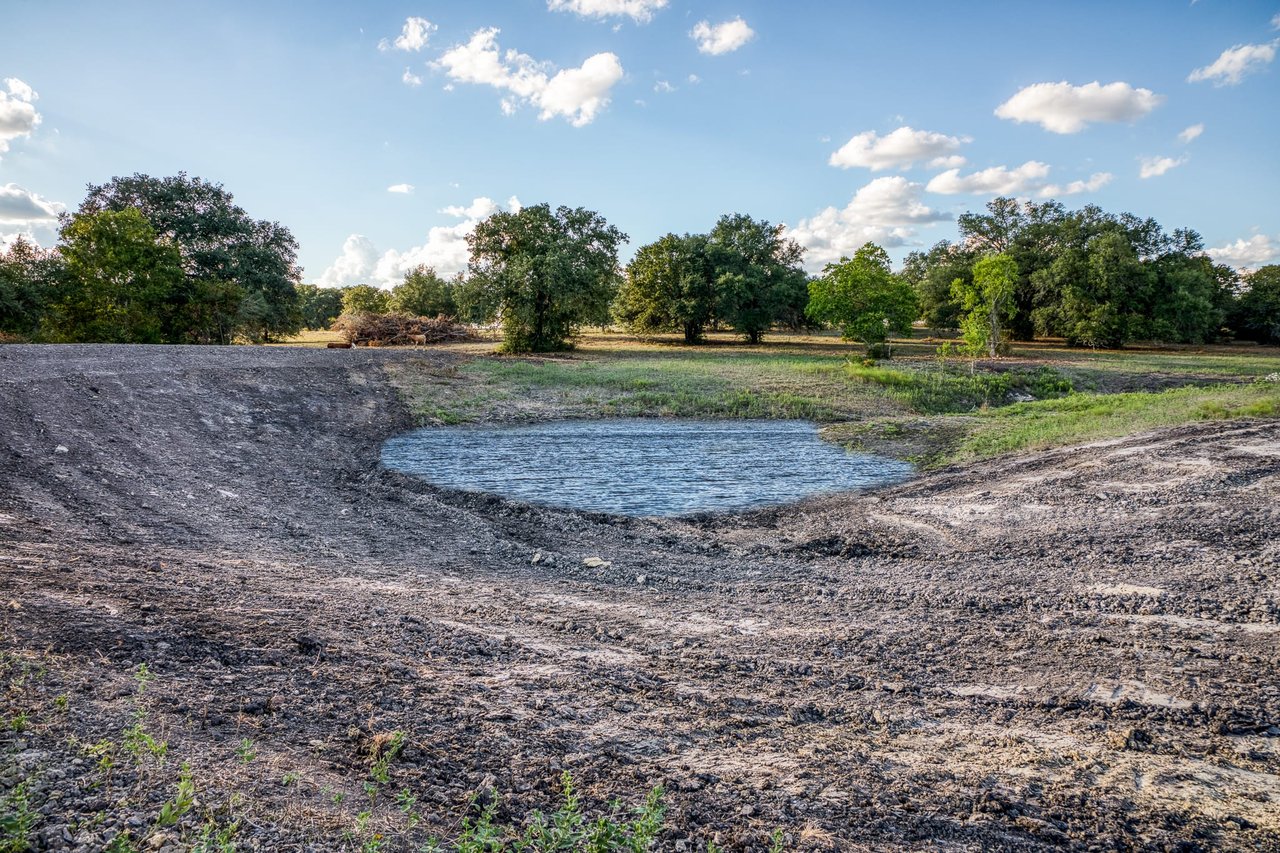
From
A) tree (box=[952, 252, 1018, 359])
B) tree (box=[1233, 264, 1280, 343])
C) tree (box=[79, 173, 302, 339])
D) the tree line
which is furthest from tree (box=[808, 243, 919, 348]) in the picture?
tree (box=[1233, 264, 1280, 343])

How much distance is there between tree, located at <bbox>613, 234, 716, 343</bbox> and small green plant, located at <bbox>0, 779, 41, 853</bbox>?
56.5 meters

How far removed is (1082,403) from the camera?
24.9 metres

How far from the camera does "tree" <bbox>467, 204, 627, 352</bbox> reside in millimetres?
46344

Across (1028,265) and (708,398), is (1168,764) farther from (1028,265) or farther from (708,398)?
(1028,265)

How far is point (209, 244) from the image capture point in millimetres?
47031

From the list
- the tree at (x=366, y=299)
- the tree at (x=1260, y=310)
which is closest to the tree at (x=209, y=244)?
the tree at (x=366, y=299)

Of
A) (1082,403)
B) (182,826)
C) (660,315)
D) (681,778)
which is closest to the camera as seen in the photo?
(182,826)

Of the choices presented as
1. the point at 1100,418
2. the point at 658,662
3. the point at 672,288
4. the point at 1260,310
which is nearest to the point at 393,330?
the point at 672,288

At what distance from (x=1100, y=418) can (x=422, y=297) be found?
68143mm

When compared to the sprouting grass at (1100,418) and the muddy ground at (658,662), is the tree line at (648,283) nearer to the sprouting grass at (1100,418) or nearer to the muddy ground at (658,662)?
the sprouting grass at (1100,418)

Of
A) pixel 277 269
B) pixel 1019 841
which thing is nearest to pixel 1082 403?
pixel 1019 841

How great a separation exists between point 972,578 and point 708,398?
70.7 ft

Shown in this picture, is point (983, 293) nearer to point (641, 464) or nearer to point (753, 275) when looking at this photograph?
point (753, 275)

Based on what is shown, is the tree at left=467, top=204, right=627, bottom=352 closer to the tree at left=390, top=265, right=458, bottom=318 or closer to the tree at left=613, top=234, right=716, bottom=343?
the tree at left=613, top=234, right=716, bottom=343
